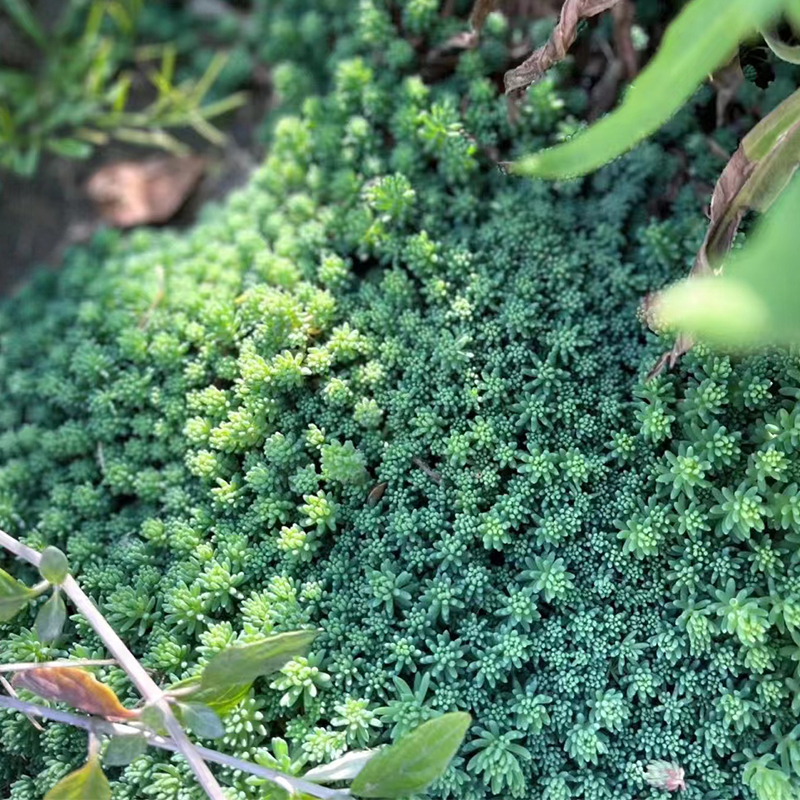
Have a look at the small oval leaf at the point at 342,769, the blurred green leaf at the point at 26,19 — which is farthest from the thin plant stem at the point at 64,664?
the blurred green leaf at the point at 26,19

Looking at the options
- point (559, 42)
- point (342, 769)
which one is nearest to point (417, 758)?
point (342, 769)

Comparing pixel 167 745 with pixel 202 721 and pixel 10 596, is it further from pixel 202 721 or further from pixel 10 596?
pixel 10 596

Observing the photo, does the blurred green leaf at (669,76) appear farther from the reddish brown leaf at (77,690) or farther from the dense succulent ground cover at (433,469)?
the reddish brown leaf at (77,690)

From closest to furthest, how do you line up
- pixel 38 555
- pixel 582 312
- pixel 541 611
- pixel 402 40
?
pixel 38 555, pixel 541 611, pixel 582 312, pixel 402 40

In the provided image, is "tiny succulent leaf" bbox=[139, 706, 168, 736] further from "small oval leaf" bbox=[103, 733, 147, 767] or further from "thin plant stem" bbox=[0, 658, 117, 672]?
"thin plant stem" bbox=[0, 658, 117, 672]

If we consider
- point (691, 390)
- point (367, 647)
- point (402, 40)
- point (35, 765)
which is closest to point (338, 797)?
point (367, 647)

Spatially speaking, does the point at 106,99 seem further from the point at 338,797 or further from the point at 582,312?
the point at 338,797
